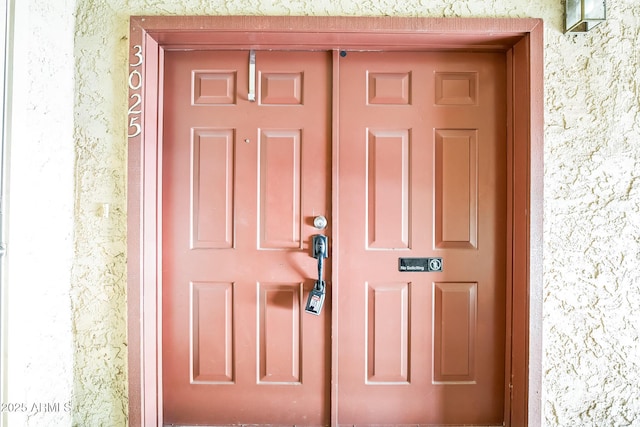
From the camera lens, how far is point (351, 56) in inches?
76.9

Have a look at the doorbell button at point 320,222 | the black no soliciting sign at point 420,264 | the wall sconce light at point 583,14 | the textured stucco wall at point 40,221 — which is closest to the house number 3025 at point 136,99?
the textured stucco wall at point 40,221

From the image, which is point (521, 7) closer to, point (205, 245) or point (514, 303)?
point (514, 303)

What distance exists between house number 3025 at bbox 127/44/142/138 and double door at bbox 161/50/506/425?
170 mm

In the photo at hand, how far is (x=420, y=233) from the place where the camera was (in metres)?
1.94

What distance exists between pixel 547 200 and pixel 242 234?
1.64m

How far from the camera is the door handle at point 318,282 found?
6.02ft

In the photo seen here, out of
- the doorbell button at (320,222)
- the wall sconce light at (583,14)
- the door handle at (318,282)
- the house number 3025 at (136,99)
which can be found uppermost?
the wall sconce light at (583,14)

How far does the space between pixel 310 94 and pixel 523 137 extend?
1172 millimetres

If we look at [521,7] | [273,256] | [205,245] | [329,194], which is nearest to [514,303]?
[329,194]

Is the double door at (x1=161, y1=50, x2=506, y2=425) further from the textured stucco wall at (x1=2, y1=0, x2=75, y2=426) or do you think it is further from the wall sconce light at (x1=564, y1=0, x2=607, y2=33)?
the textured stucco wall at (x1=2, y1=0, x2=75, y2=426)

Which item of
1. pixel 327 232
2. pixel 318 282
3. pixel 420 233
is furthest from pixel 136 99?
pixel 420 233

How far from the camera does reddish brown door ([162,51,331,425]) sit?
6.38ft

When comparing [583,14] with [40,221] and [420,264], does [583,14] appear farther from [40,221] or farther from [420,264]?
[40,221]

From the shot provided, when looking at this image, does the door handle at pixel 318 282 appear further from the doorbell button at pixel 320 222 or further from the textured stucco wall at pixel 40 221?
the textured stucco wall at pixel 40 221
